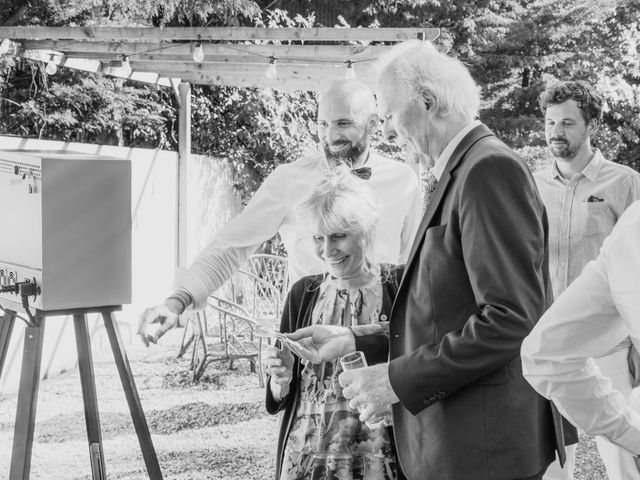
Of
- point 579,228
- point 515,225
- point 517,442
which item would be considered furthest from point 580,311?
point 579,228

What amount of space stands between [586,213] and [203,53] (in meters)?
4.04

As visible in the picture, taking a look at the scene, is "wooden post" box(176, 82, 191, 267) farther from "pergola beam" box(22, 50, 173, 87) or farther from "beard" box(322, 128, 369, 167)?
"beard" box(322, 128, 369, 167)

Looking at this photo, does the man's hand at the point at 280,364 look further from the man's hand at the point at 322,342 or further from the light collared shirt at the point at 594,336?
the light collared shirt at the point at 594,336

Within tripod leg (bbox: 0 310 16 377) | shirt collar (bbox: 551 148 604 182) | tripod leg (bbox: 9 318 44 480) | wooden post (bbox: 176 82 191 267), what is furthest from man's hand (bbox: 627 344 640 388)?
wooden post (bbox: 176 82 191 267)

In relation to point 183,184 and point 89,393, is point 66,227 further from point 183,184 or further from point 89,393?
point 183,184

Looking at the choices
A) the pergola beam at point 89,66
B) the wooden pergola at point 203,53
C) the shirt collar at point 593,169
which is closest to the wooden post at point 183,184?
the wooden pergola at point 203,53

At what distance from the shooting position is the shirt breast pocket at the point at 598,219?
364cm

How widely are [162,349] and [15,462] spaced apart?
5.31 metres

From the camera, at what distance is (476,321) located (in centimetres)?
173

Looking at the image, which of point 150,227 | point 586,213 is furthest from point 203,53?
point 586,213

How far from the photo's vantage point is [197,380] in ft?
21.7

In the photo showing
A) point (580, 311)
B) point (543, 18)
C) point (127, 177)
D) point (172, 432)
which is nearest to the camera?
point (580, 311)

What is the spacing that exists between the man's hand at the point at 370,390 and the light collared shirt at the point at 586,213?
196 centimetres

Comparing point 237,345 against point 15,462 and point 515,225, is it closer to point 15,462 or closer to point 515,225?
point 15,462
